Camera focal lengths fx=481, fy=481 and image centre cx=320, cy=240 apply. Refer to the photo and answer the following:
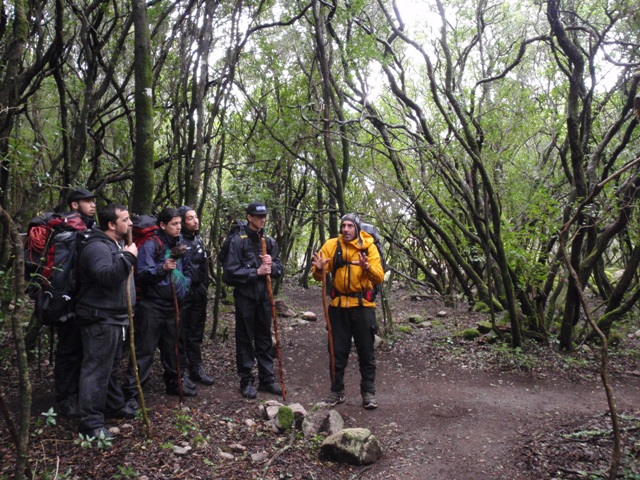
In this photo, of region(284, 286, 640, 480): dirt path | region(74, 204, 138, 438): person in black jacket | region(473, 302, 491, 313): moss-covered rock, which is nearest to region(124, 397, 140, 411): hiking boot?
region(74, 204, 138, 438): person in black jacket

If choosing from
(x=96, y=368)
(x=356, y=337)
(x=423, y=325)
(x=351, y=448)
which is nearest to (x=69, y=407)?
(x=96, y=368)

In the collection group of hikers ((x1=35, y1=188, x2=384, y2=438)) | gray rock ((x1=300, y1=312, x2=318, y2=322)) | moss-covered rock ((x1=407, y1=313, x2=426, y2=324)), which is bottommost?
moss-covered rock ((x1=407, y1=313, x2=426, y2=324))

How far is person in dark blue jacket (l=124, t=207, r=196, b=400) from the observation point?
5.20m

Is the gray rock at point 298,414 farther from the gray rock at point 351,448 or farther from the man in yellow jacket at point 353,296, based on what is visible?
the man in yellow jacket at point 353,296

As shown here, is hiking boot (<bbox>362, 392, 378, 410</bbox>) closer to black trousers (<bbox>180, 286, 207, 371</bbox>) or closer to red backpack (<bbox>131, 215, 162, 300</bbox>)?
black trousers (<bbox>180, 286, 207, 371</bbox>)

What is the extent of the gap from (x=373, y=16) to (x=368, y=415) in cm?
882

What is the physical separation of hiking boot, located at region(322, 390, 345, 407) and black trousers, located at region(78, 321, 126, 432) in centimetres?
251

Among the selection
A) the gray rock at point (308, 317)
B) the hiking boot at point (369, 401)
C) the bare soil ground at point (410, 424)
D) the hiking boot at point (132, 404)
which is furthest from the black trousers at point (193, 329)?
the gray rock at point (308, 317)

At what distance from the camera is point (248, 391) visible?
5.77 meters

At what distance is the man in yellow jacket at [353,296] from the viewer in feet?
18.7

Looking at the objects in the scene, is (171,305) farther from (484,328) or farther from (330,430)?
(484,328)

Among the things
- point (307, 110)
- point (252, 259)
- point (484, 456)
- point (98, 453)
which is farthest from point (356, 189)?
point (98, 453)

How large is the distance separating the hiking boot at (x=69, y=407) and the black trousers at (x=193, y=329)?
1.54 meters

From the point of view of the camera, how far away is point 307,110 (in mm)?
10430
